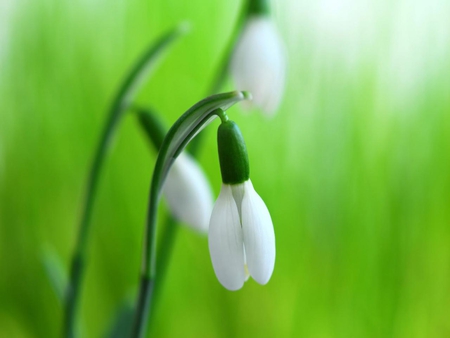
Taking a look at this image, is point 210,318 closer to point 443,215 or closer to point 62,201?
point 62,201

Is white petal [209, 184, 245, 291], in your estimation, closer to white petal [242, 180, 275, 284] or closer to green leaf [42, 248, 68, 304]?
white petal [242, 180, 275, 284]

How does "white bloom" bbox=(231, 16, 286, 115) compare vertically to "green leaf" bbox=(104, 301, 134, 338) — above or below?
Result: above

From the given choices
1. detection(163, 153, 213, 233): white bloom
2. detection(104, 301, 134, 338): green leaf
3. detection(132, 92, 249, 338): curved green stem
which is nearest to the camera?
detection(132, 92, 249, 338): curved green stem

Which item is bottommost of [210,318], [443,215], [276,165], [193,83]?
[210,318]


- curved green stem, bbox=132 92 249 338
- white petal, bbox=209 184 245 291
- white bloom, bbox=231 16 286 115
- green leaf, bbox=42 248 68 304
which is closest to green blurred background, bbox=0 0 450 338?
green leaf, bbox=42 248 68 304

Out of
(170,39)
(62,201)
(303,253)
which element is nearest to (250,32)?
(170,39)

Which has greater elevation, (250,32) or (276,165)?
(250,32)

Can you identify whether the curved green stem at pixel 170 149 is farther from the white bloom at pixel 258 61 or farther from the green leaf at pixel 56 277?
the green leaf at pixel 56 277

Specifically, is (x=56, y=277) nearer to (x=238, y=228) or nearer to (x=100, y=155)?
(x=100, y=155)
